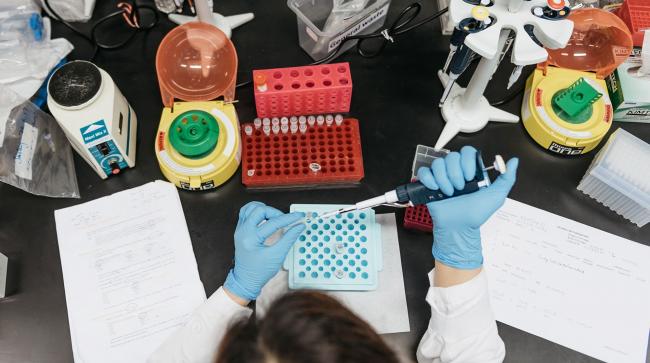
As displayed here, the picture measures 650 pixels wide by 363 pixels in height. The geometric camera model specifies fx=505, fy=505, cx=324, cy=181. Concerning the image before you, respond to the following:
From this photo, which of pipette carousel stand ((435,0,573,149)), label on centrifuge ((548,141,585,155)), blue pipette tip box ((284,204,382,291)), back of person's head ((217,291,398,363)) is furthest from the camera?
label on centrifuge ((548,141,585,155))

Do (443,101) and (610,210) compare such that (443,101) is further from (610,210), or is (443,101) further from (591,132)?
(610,210)

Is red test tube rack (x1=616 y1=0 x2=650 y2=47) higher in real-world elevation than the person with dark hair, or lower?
higher

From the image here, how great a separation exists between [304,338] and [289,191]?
1.42 ft

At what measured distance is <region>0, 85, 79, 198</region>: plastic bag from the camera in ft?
3.08

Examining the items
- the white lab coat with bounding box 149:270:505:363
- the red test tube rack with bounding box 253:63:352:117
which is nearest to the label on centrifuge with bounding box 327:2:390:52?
the red test tube rack with bounding box 253:63:352:117

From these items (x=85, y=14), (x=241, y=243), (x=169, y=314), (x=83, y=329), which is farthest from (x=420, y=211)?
(x=85, y=14)

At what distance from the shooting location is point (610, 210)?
102cm

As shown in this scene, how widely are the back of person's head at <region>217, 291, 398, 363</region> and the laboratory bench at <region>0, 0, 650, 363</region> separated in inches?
10.8

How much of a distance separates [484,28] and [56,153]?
85 cm

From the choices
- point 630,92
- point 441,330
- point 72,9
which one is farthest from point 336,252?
point 72,9

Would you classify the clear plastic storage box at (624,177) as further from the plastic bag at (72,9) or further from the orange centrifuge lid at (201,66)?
the plastic bag at (72,9)

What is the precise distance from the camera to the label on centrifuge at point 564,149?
1033 millimetres

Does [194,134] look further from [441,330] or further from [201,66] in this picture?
[441,330]

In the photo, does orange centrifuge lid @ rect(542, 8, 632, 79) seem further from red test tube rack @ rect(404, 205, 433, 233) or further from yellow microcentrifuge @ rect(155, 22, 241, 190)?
yellow microcentrifuge @ rect(155, 22, 241, 190)
